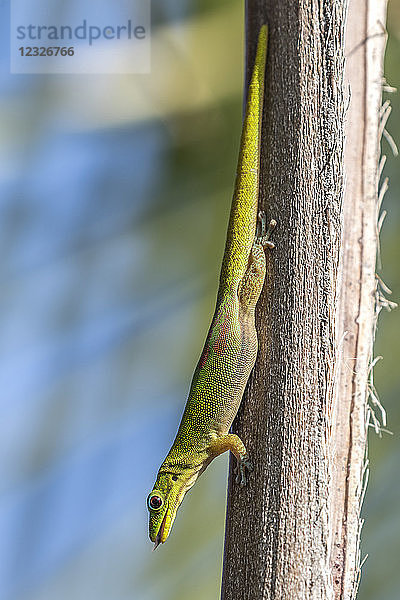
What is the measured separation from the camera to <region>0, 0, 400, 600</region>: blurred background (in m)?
2.98

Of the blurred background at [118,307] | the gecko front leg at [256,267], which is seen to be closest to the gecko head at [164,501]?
the gecko front leg at [256,267]

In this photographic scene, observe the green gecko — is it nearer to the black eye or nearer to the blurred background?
Answer: the black eye

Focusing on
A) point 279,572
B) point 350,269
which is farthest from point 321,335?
point 279,572

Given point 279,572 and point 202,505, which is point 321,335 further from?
point 202,505

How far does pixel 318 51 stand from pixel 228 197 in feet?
7.33

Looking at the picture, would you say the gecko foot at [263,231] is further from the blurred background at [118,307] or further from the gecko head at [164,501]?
the blurred background at [118,307]

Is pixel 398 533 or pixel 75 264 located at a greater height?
pixel 75 264

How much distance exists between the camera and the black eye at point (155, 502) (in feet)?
4.85

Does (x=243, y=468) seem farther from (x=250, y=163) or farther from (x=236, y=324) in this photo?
(x=250, y=163)

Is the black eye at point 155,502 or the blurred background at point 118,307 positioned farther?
the blurred background at point 118,307

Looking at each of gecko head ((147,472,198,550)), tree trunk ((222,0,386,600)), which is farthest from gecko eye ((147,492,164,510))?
tree trunk ((222,0,386,600))

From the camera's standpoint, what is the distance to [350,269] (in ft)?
3.92

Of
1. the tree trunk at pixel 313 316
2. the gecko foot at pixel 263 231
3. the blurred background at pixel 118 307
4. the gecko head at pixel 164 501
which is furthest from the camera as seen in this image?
the blurred background at pixel 118 307

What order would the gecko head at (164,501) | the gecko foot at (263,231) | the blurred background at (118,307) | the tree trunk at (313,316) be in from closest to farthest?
the tree trunk at (313,316) < the gecko foot at (263,231) < the gecko head at (164,501) < the blurred background at (118,307)
